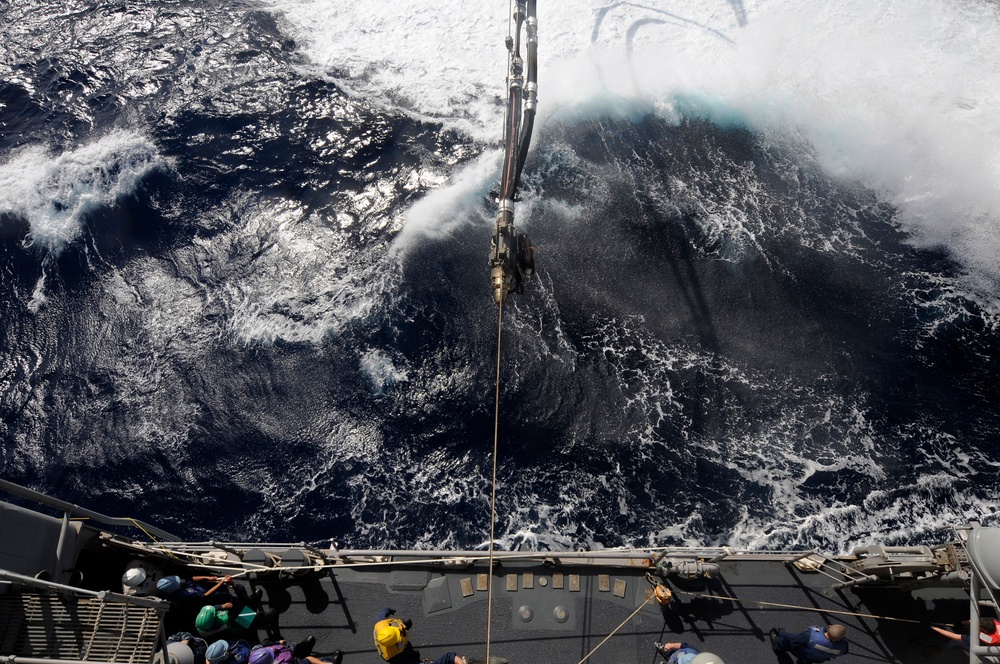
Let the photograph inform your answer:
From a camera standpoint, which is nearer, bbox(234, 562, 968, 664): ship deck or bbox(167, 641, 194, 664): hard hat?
bbox(167, 641, 194, 664): hard hat

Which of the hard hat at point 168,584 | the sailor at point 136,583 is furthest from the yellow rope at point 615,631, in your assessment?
the sailor at point 136,583

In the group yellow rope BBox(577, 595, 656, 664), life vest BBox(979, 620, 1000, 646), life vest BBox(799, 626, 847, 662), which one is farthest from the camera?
yellow rope BBox(577, 595, 656, 664)

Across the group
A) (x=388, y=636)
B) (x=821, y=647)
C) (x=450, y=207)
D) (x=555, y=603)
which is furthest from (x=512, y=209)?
(x=821, y=647)

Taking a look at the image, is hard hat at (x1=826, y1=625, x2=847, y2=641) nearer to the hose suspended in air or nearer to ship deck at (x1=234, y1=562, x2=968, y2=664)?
ship deck at (x1=234, y1=562, x2=968, y2=664)

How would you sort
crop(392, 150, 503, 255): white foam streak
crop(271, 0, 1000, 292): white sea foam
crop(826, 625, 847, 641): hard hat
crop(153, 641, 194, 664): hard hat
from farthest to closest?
crop(271, 0, 1000, 292): white sea foam < crop(392, 150, 503, 255): white foam streak < crop(826, 625, 847, 641): hard hat < crop(153, 641, 194, 664): hard hat

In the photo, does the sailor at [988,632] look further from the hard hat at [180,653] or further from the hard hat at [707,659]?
the hard hat at [180,653]

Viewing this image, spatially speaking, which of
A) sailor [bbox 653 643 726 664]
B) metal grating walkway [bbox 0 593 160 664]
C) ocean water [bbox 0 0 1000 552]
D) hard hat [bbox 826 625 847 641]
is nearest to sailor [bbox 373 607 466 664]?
metal grating walkway [bbox 0 593 160 664]
